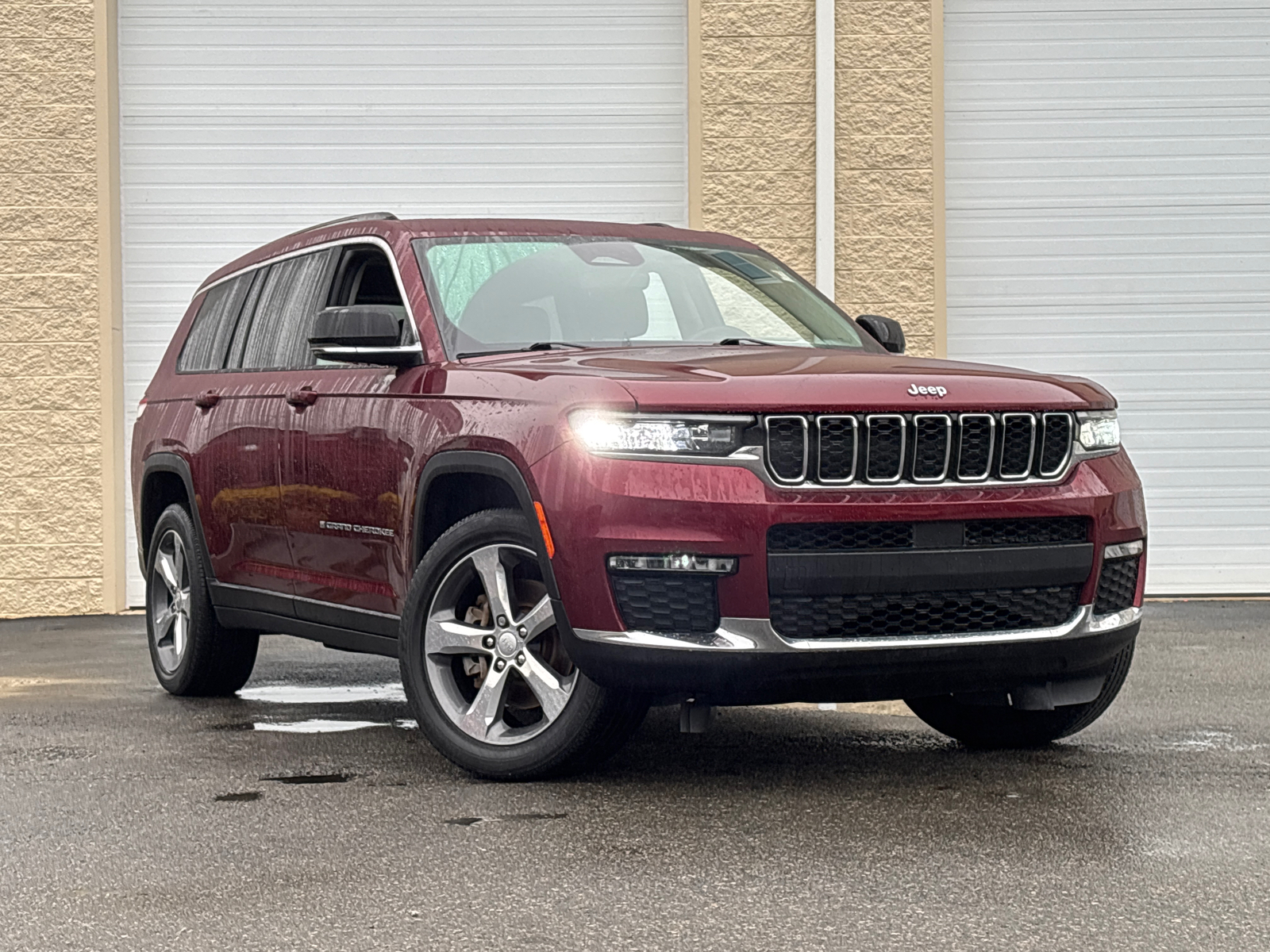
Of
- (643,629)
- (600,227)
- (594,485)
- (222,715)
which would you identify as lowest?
(222,715)

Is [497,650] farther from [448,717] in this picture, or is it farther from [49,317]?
[49,317]

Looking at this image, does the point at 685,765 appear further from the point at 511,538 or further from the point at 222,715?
the point at 222,715

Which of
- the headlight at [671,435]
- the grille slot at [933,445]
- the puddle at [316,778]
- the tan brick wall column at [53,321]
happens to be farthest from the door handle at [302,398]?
the tan brick wall column at [53,321]

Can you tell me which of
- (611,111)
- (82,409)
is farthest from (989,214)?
(82,409)

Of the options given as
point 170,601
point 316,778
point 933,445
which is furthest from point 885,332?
point 170,601

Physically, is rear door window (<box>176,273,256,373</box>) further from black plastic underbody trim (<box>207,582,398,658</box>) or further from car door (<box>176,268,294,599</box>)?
black plastic underbody trim (<box>207,582,398,658</box>)

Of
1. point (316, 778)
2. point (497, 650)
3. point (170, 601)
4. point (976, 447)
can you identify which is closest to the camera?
point (976, 447)

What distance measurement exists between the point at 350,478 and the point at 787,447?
189 cm

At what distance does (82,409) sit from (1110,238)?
720cm

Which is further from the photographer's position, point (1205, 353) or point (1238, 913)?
point (1205, 353)

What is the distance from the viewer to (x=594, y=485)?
524 centimetres

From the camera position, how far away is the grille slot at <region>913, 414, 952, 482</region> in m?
5.36

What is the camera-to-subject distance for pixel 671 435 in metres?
5.23

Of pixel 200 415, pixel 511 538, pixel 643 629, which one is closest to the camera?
pixel 643 629
